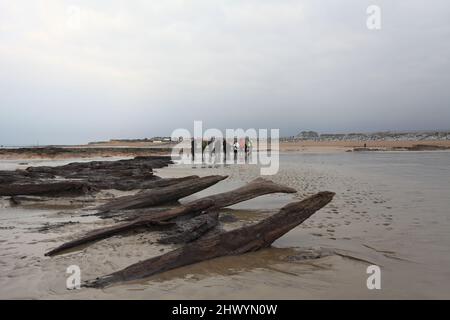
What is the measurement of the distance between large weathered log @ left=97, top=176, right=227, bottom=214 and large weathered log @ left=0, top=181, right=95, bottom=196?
2.48 meters

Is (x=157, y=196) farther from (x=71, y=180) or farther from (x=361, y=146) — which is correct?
(x=361, y=146)

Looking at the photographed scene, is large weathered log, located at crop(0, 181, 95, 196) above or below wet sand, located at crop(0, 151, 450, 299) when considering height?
above

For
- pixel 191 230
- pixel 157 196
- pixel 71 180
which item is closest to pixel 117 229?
pixel 191 230

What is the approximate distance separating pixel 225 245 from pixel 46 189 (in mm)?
7615

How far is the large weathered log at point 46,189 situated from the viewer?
1080cm

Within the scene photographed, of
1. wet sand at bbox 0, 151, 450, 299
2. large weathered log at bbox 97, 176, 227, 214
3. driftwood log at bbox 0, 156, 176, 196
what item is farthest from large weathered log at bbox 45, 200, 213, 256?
driftwood log at bbox 0, 156, 176, 196

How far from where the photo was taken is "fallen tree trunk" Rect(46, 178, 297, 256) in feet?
19.6

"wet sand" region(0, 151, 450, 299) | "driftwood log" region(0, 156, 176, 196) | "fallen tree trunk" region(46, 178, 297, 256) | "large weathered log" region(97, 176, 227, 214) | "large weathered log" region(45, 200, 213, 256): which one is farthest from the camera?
"driftwood log" region(0, 156, 176, 196)

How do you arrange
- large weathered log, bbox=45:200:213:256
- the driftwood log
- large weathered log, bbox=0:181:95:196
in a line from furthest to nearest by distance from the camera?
1. the driftwood log
2. large weathered log, bbox=0:181:95:196
3. large weathered log, bbox=45:200:213:256

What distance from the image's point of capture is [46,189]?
10992 mm

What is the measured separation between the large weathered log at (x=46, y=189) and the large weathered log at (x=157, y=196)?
2.48 meters

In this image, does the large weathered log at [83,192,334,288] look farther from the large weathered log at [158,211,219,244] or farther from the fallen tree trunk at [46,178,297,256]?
the fallen tree trunk at [46,178,297,256]
